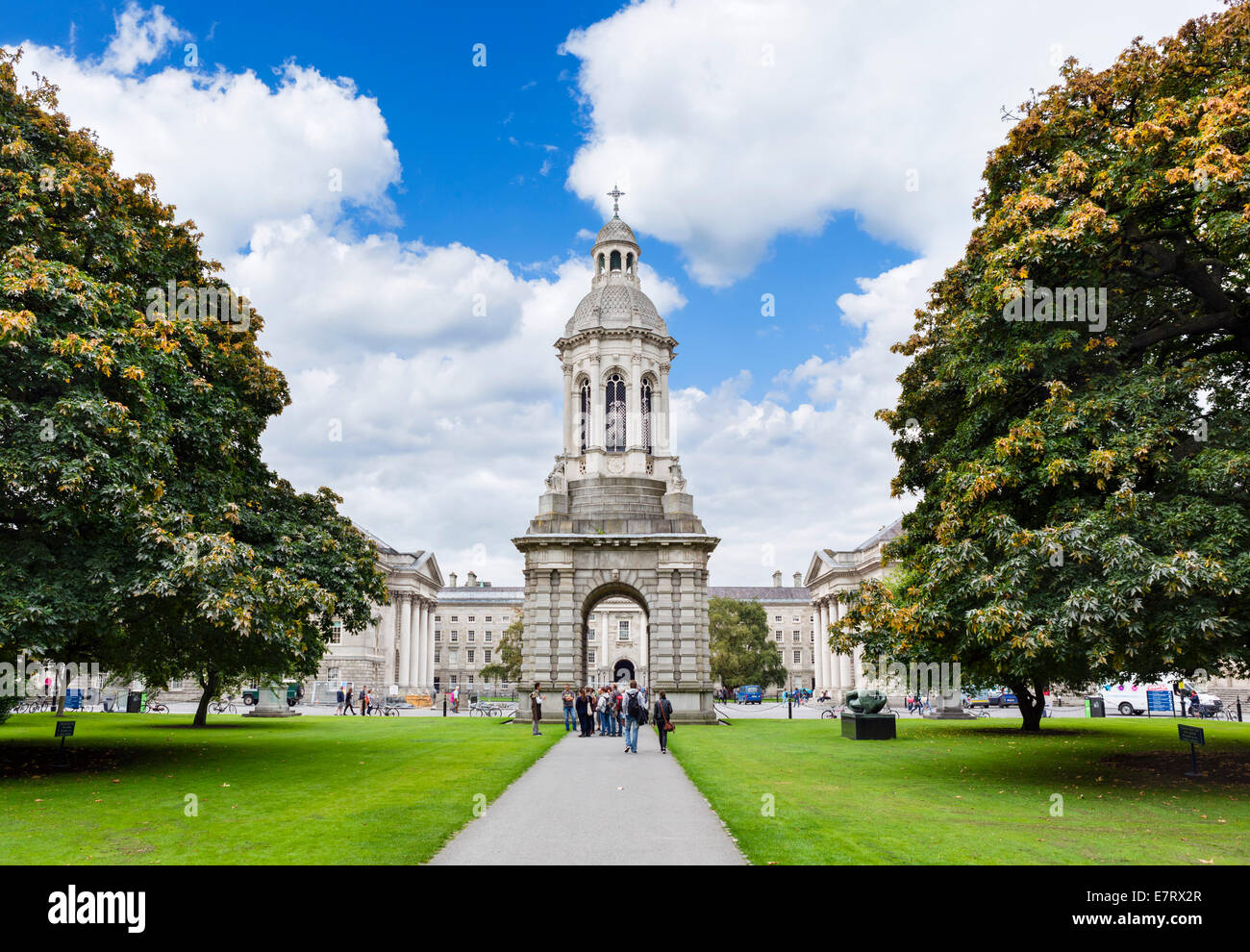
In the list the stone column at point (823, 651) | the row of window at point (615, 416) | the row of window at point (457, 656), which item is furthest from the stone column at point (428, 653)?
the row of window at point (615, 416)

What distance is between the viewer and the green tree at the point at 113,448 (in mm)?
15805

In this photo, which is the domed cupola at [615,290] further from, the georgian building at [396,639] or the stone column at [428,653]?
the stone column at [428,653]

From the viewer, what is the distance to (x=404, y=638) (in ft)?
335

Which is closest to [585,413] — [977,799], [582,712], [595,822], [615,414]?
[615,414]

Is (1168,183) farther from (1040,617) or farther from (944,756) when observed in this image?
(944,756)

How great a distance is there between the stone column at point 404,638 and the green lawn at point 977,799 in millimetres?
77817

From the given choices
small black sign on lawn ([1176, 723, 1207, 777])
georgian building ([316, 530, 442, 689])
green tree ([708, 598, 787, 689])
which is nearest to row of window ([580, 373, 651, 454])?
small black sign on lawn ([1176, 723, 1207, 777])

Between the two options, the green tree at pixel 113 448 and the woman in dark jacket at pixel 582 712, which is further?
the woman in dark jacket at pixel 582 712

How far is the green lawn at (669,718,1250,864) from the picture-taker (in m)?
10.9

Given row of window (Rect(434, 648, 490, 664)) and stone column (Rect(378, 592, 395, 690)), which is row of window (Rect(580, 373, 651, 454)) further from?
row of window (Rect(434, 648, 490, 664))

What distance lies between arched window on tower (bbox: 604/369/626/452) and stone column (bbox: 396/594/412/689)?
65815mm

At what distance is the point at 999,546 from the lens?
1602cm
